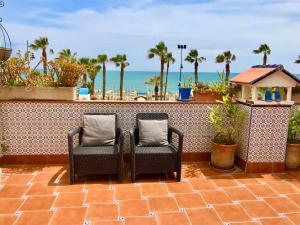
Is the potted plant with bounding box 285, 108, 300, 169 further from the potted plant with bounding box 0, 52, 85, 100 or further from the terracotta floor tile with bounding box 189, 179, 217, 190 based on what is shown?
the potted plant with bounding box 0, 52, 85, 100

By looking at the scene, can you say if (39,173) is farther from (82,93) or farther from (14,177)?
(82,93)

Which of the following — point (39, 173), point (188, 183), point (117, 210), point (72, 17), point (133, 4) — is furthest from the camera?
point (72, 17)

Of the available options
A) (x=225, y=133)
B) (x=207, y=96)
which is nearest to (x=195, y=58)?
(x=207, y=96)

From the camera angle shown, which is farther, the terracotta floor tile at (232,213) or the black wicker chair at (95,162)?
the black wicker chair at (95,162)

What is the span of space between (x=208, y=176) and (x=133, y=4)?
14.0 ft

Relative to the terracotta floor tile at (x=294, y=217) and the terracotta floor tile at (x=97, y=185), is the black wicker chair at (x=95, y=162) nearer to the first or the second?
the terracotta floor tile at (x=97, y=185)

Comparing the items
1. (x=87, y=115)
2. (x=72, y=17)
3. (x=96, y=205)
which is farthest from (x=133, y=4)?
(x=72, y=17)

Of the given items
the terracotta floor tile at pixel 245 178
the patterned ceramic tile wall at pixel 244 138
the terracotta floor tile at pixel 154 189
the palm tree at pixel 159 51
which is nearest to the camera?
the terracotta floor tile at pixel 154 189

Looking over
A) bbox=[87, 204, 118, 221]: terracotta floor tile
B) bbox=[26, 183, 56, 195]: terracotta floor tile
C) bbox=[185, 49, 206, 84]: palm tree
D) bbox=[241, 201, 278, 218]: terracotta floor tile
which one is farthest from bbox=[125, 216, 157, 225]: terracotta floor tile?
bbox=[185, 49, 206, 84]: palm tree

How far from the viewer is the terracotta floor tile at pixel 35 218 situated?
246 centimetres

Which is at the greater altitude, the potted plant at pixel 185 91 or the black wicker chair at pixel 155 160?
the potted plant at pixel 185 91

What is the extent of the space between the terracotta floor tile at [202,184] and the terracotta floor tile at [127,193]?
2.51 feet

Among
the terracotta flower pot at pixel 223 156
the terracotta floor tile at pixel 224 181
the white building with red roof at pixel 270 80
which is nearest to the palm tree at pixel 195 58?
the white building with red roof at pixel 270 80

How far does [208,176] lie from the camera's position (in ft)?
12.4
